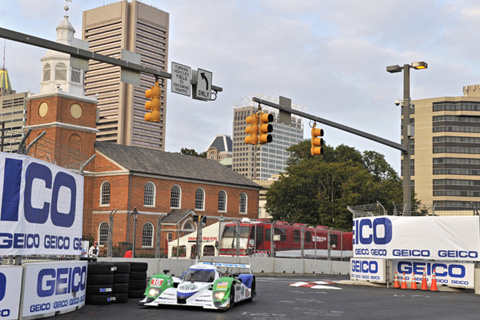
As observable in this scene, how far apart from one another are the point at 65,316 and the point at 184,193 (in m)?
53.2

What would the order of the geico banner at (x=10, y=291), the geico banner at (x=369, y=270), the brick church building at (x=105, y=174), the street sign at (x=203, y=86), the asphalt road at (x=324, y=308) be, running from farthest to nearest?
the brick church building at (x=105, y=174), the geico banner at (x=369, y=270), the street sign at (x=203, y=86), the asphalt road at (x=324, y=308), the geico banner at (x=10, y=291)

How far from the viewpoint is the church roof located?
62438 mm

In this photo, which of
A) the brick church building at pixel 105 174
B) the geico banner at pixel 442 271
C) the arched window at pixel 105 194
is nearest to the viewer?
the geico banner at pixel 442 271

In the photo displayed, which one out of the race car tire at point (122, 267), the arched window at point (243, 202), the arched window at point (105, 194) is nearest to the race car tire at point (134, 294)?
the race car tire at point (122, 267)

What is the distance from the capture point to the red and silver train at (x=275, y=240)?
40.2 meters

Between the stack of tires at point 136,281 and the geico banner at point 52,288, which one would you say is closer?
the geico banner at point 52,288

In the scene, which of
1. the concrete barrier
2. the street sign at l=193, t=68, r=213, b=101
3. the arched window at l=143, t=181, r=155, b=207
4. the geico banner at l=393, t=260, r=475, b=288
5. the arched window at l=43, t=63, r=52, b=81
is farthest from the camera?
the arched window at l=43, t=63, r=52, b=81

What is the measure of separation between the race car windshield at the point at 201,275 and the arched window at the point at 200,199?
5203 cm

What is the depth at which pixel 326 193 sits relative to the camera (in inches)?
2778

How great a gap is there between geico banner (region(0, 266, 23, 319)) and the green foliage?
55.8 meters

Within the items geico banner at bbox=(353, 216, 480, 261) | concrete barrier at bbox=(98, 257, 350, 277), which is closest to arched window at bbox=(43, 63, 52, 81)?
concrete barrier at bbox=(98, 257, 350, 277)

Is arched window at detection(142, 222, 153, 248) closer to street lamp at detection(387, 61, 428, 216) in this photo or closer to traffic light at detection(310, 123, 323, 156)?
street lamp at detection(387, 61, 428, 216)

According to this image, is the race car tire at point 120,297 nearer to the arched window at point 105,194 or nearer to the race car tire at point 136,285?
the race car tire at point 136,285

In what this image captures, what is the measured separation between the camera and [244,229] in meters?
41.0
